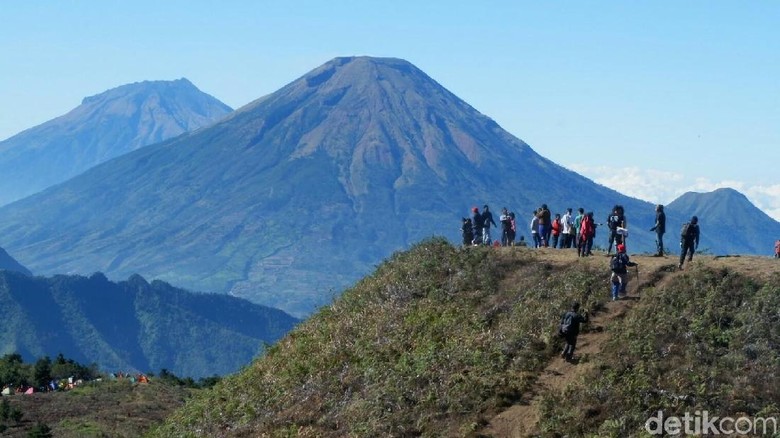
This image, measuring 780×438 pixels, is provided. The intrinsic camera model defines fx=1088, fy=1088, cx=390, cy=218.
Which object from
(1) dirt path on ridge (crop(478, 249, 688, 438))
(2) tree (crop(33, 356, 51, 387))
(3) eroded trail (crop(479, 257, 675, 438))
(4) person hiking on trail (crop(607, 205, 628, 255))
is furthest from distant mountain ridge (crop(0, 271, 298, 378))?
(3) eroded trail (crop(479, 257, 675, 438))

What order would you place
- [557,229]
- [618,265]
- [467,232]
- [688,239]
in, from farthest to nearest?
[467,232] → [557,229] → [688,239] → [618,265]

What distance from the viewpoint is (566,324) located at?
21516 mm

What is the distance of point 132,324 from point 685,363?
149m

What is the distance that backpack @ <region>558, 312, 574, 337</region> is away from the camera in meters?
21.5

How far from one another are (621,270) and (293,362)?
8240 millimetres

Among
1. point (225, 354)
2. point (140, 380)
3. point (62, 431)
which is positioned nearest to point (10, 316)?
point (225, 354)

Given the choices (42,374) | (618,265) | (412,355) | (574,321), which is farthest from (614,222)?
(42,374)

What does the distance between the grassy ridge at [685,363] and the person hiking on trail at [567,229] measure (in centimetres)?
660

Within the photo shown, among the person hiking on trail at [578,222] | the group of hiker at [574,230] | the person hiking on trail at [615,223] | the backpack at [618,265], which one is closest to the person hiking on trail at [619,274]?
the backpack at [618,265]

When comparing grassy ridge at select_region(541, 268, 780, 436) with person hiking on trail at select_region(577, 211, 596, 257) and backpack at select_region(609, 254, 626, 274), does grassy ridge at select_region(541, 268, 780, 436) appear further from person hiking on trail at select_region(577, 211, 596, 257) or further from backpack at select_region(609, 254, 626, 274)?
person hiking on trail at select_region(577, 211, 596, 257)

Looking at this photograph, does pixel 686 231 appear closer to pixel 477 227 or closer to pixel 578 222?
pixel 578 222

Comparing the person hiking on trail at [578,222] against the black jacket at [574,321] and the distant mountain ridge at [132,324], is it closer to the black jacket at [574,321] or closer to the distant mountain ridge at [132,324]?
the black jacket at [574,321]

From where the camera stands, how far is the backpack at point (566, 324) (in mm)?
21484

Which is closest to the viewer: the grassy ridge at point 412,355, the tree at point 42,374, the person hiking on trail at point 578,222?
the grassy ridge at point 412,355
